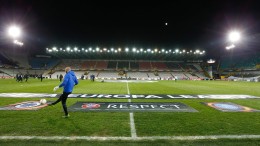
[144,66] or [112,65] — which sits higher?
[112,65]

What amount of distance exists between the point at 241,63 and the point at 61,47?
229 ft

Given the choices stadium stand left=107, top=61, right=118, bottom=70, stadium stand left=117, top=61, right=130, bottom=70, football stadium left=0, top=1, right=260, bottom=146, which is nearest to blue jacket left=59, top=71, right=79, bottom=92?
football stadium left=0, top=1, right=260, bottom=146

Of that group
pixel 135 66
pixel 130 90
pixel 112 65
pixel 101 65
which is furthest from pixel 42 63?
pixel 130 90

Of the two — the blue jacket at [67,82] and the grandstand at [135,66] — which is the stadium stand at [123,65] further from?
the blue jacket at [67,82]

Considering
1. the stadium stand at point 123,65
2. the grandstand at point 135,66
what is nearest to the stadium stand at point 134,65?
the grandstand at point 135,66

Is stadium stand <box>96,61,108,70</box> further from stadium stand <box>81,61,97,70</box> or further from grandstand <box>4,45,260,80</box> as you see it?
stadium stand <box>81,61,97,70</box>

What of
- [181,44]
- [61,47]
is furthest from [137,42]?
[61,47]

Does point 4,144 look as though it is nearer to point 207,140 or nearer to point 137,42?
point 207,140

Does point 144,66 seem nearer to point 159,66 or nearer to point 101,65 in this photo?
point 159,66

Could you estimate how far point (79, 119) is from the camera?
7172mm

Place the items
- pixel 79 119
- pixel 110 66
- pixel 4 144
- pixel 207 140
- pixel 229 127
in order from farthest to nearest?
pixel 110 66
pixel 79 119
pixel 229 127
pixel 207 140
pixel 4 144

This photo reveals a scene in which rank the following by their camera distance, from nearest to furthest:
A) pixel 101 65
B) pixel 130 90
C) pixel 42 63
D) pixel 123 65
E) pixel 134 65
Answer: pixel 130 90
pixel 42 63
pixel 101 65
pixel 123 65
pixel 134 65

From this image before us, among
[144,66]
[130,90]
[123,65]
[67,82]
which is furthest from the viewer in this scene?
[144,66]

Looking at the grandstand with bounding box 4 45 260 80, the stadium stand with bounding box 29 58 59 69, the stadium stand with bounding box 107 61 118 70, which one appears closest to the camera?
the grandstand with bounding box 4 45 260 80
